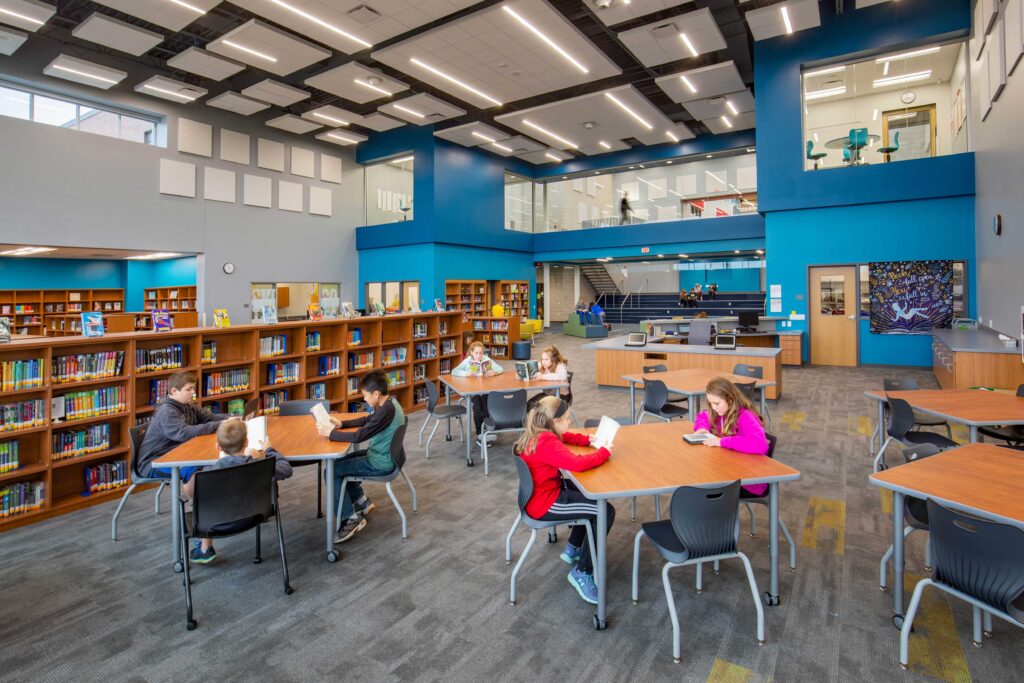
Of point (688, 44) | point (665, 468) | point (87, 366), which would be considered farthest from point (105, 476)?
point (688, 44)

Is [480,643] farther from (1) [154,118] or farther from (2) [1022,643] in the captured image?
(1) [154,118]

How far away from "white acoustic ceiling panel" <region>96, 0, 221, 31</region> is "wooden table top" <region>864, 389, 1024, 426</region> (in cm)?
1014

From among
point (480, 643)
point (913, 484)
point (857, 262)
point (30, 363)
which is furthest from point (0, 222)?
point (857, 262)

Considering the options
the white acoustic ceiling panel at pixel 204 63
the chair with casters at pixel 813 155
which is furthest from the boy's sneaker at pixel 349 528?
the chair with casters at pixel 813 155

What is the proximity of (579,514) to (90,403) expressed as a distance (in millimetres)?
4493

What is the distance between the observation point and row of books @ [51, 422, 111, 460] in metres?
4.45

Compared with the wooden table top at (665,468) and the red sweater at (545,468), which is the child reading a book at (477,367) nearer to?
the wooden table top at (665,468)

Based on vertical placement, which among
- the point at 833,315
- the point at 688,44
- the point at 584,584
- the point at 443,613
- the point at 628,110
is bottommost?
the point at 443,613

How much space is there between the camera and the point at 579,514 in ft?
9.62

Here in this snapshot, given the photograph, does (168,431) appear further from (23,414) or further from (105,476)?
(105,476)

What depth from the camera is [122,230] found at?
10961 mm

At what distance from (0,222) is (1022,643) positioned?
1416 centimetres

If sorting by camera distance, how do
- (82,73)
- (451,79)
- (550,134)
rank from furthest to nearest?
(550,134), (451,79), (82,73)

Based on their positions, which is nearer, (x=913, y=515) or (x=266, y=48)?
(x=913, y=515)
